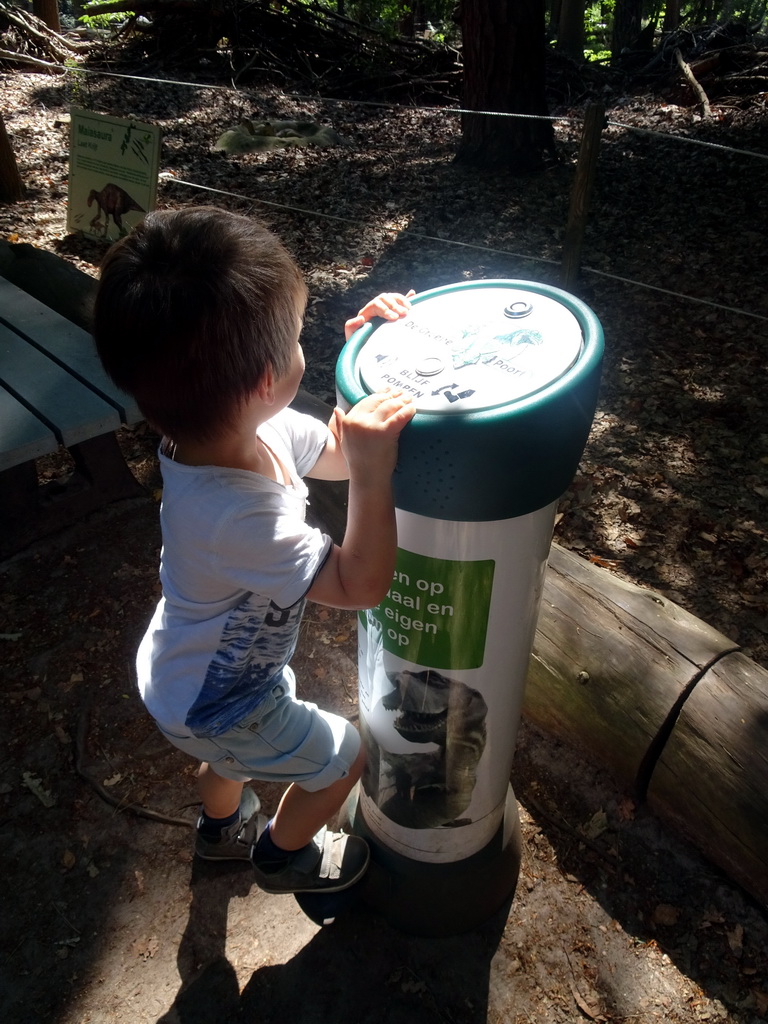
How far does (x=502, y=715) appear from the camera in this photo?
5.39ft

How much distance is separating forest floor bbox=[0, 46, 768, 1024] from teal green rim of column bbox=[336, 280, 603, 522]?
4.28 feet

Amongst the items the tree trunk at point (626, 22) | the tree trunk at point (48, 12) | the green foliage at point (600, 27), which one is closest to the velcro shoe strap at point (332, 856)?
the tree trunk at point (48, 12)

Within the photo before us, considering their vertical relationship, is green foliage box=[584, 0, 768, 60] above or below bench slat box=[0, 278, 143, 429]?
above

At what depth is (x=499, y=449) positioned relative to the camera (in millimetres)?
1172

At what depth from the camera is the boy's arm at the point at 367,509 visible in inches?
46.1

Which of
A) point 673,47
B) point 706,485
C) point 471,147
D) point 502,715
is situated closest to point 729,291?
point 706,485

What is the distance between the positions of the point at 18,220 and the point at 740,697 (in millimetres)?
5612

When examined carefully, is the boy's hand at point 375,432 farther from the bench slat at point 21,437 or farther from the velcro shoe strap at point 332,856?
the bench slat at point 21,437

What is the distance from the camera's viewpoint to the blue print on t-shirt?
1427mm

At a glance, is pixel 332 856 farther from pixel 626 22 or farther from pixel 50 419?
pixel 626 22

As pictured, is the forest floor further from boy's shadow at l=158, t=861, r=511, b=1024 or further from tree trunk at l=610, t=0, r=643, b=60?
tree trunk at l=610, t=0, r=643, b=60

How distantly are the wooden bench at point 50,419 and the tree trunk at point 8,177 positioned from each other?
2600mm

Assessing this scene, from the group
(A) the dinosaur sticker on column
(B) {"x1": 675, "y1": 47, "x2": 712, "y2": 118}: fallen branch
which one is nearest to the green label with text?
(A) the dinosaur sticker on column

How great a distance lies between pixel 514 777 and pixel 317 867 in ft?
2.48
